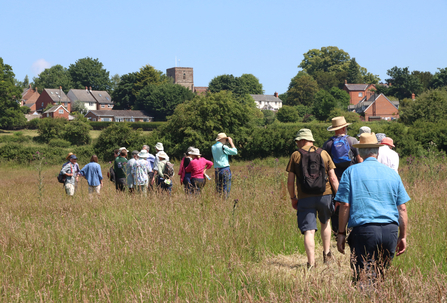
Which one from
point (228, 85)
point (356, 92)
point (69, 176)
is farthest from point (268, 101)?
point (69, 176)

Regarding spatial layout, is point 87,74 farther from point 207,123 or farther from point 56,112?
point 207,123

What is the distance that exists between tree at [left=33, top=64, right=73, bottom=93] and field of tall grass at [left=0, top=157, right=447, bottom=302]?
121769 millimetres

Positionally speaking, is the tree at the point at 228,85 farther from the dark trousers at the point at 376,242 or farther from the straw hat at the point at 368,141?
the dark trousers at the point at 376,242

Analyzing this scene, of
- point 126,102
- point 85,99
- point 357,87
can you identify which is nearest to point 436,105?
point 357,87

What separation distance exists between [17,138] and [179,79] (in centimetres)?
10388

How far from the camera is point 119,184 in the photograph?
34.9 ft

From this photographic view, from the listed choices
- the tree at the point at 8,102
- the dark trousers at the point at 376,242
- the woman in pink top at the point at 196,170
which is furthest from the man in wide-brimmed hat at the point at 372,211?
the tree at the point at 8,102

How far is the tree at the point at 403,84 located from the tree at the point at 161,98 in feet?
146

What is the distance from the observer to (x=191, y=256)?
4.70m

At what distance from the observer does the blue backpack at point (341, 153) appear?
609cm

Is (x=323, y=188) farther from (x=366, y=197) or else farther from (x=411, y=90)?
(x=411, y=90)

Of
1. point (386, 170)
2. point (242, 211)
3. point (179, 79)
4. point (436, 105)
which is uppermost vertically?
point (179, 79)

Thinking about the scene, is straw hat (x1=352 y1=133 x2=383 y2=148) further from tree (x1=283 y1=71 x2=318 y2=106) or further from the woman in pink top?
tree (x1=283 y1=71 x2=318 y2=106)

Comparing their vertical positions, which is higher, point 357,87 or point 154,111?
point 357,87
